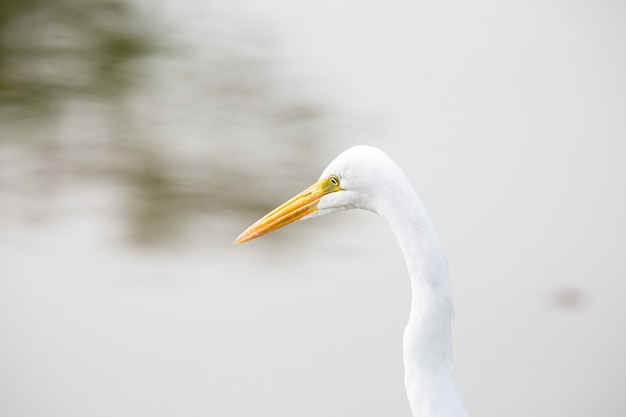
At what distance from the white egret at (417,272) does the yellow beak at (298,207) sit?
7 centimetres

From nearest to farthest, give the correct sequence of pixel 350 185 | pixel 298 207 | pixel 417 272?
1. pixel 417 272
2. pixel 350 185
3. pixel 298 207

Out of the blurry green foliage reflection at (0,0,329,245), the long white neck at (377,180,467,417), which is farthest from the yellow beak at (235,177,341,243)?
the blurry green foliage reflection at (0,0,329,245)

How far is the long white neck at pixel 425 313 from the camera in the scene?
1.66 m

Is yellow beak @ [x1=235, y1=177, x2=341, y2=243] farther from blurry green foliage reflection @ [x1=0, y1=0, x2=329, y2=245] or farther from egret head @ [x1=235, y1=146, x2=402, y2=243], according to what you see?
blurry green foliage reflection @ [x1=0, y1=0, x2=329, y2=245]

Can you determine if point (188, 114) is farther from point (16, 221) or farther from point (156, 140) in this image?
point (16, 221)

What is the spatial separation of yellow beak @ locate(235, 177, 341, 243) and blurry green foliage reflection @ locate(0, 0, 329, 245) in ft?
7.19

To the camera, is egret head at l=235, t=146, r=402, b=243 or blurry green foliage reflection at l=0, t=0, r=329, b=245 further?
blurry green foliage reflection at l=0, t=0, r=329, b=245

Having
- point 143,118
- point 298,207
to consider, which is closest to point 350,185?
point 298,207

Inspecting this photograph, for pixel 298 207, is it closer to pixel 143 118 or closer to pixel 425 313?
pixel 425 313

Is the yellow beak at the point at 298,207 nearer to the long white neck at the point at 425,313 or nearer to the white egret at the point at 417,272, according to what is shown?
the white egret at the point at 417,272

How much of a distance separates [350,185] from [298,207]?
0.83 ft

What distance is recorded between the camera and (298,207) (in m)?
2.03

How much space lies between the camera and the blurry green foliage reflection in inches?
180

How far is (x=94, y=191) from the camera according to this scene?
15.1 feet
